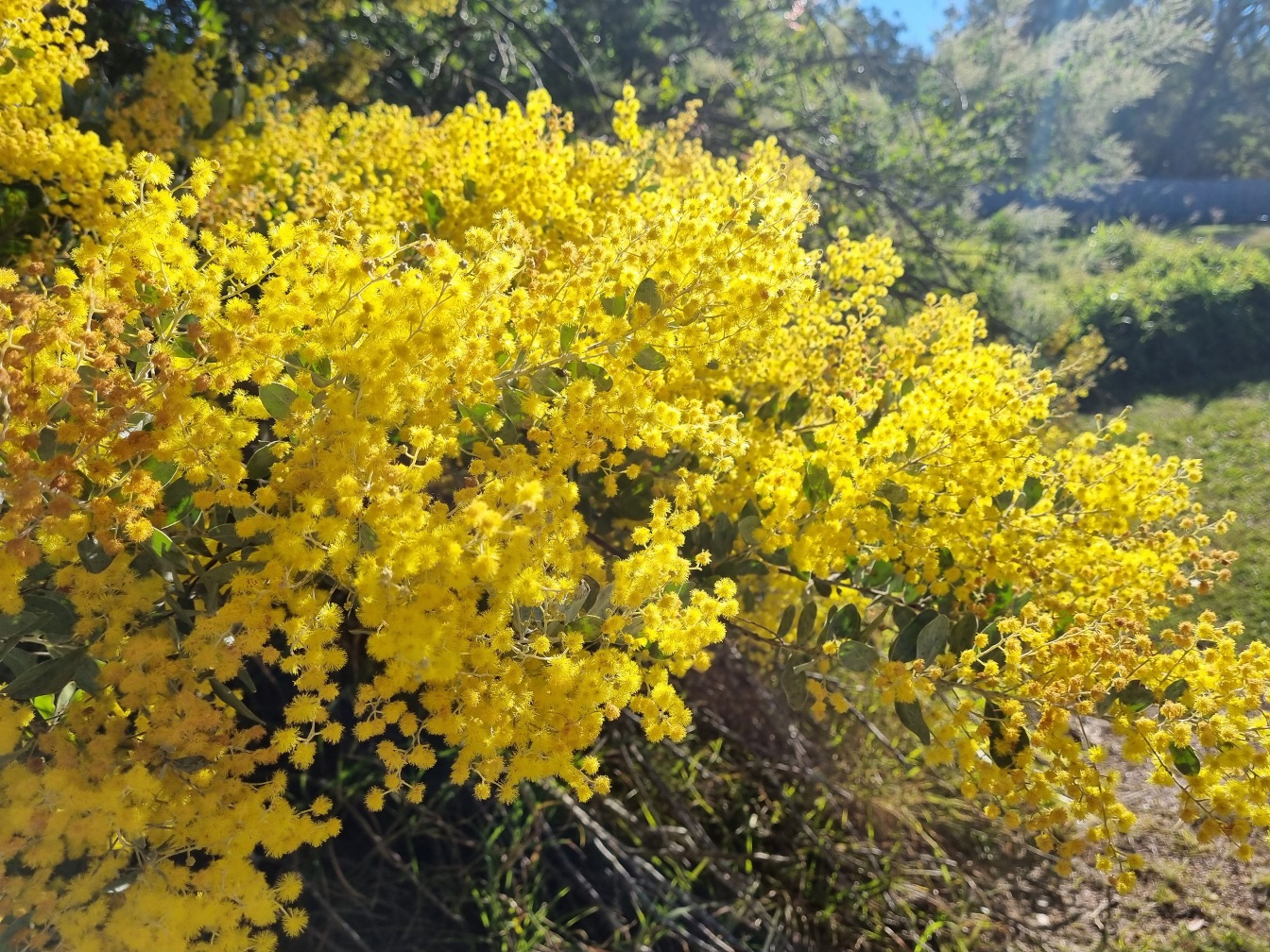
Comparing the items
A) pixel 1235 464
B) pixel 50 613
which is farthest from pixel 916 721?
pixel 1235 464

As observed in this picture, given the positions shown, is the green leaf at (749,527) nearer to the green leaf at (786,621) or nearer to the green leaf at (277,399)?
the green leaf at (786,621)

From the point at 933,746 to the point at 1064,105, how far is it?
9842 millimetres

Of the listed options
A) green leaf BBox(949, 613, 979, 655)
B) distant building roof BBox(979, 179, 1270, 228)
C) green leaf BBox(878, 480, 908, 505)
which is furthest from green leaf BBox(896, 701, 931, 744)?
distant building roof BBox(979, 179, 1270, 228)

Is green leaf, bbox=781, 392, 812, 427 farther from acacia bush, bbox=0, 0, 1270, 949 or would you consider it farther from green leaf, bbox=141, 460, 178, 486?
green leaf, bbox=141, 460, 178, 486

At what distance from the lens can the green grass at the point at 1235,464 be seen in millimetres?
6605

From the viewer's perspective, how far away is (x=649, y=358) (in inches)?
53.6

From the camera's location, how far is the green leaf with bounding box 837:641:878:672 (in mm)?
1583

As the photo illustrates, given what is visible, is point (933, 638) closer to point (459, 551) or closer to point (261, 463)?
point (459, 551)

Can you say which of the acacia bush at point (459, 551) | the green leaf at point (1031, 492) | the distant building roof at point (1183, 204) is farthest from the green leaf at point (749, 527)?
the distant building roof at point (1183, 204)

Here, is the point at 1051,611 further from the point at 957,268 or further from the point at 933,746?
the point at 957,268

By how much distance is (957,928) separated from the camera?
10.9 feet

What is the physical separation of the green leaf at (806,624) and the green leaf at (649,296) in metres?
0.73

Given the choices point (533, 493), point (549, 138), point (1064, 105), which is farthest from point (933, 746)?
point (1064, 105)

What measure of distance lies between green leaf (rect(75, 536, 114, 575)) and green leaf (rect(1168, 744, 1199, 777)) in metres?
1.68
